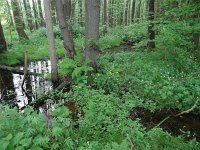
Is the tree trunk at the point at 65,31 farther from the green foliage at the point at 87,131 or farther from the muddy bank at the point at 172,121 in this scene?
the muddy bank at the point at 172,121

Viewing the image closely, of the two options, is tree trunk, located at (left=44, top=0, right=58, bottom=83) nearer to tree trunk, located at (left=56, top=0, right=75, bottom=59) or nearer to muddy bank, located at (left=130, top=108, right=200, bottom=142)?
tree trunk, located at (left=56, top=0, right=75, bottom=59)

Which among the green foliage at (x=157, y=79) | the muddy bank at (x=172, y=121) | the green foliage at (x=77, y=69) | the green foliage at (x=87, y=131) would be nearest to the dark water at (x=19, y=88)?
the green foliage at (x=77, y=69)

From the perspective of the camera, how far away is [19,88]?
10297 millimetres

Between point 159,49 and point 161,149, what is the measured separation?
227 inches

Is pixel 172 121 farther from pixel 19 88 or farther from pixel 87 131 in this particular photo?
pixel 19 88

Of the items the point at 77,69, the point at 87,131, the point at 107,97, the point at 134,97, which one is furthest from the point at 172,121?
the point at 77,69

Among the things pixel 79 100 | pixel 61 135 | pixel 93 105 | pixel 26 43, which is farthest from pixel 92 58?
pixel 26 43

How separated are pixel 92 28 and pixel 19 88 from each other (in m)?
3.92

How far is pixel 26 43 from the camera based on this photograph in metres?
18.6

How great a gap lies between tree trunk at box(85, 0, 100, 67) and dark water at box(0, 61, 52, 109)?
7.03ft

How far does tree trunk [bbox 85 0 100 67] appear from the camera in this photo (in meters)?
9.23

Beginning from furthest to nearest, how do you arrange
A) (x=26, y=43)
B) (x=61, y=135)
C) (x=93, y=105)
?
(x=26, y=43), (x=93, y=105), (x=61, y=135)

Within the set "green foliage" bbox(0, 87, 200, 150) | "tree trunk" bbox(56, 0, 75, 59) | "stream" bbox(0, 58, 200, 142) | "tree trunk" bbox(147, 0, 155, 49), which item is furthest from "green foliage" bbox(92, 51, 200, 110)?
"tree trunk" bbox(56, 0, 75, 59)

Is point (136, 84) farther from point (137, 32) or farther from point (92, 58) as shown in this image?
point (137, 32)
